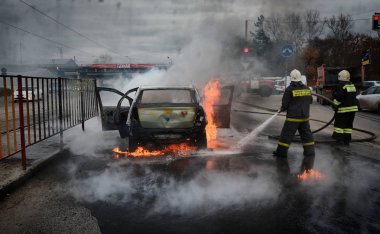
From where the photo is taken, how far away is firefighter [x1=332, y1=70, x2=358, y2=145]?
8477 mm

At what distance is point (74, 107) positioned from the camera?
941 centimetres

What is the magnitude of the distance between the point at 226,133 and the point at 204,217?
21.1ft

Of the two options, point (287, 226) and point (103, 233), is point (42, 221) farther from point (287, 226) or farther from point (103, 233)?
point (287, 226)

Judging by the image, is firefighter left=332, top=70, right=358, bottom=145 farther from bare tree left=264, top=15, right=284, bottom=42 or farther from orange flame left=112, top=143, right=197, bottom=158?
Answer: bare tree left=264, top=15, right=284, bottom=42

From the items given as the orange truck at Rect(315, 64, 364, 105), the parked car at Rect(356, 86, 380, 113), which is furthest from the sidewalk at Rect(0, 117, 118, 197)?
the orange truck at Rect(315, 64, 364, 105)

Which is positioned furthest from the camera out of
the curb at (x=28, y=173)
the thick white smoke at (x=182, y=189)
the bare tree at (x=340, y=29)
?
the bare tree at (x=340, y=29)

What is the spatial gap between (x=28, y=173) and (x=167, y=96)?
128 inches

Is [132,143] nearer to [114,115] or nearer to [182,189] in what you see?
[114,115]

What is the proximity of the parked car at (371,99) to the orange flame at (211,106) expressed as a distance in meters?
9.27

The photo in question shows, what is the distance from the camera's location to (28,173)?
18.9 ft

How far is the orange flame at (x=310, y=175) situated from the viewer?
18.5 feet

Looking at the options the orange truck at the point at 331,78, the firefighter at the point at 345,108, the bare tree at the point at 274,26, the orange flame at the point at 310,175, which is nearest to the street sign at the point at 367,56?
the orange truck at the point at 331,78

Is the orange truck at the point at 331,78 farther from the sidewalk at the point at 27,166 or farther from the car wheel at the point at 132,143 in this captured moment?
the sidewalk at the point at 27,166

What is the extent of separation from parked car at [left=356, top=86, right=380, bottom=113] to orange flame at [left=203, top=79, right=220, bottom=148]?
9.27 m
